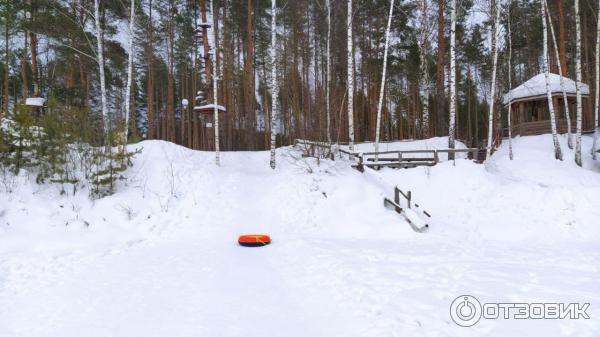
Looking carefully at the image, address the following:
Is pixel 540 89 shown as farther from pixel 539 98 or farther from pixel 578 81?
pixel 578 81

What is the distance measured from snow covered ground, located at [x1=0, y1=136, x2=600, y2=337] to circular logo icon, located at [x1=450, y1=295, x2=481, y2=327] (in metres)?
0.10

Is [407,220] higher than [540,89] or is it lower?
lower

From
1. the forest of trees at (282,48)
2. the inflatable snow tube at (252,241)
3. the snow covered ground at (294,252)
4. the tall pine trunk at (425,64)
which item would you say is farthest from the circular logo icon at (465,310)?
the tall pine trunk at (425,64)

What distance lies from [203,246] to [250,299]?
10.7 feet

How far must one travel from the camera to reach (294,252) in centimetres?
658

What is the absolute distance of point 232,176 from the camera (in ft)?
40.9

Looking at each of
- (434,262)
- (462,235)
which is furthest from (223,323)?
(462,235)

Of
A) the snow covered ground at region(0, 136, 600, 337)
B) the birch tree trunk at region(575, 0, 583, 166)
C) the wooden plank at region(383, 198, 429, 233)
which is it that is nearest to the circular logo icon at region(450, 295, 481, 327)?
the snow covered ground at region(0, 136, 600, 337)

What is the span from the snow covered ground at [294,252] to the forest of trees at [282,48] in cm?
357

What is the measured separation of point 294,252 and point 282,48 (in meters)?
20.0

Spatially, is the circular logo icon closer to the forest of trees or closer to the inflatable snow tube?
the inflatable snow tube

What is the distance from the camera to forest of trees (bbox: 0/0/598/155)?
14.5m

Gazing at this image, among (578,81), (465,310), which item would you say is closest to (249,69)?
(578,81)

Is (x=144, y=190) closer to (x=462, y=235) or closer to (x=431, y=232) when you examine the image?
(x=431, y=232)
